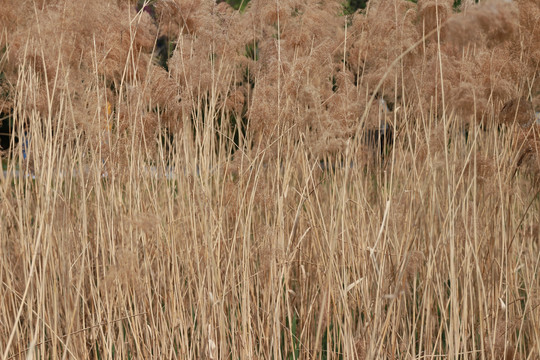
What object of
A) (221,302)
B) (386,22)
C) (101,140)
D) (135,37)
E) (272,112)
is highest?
(386,22)

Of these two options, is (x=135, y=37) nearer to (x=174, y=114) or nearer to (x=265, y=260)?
(x=174, y=114)

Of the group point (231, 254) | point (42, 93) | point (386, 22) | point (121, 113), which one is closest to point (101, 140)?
point (121, 113)

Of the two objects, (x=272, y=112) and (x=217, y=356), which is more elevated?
(x=272, y=112)

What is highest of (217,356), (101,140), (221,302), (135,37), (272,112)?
(135,37)

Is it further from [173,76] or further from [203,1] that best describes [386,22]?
[173,76]

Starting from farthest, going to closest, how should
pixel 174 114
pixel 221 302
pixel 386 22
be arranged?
pixel 386 22 < pixel 174 114 < pixel 221 302

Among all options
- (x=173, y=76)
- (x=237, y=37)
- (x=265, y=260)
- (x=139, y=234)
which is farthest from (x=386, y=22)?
(x=139, y=234)

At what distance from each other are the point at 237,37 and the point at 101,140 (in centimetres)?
72

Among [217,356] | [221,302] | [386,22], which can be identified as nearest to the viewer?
[221,302]

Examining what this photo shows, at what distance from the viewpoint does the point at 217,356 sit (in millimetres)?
1890

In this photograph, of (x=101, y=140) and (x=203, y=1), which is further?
(x=203, y=1)

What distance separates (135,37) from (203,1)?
281 millimetres

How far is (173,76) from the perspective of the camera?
6.70ft

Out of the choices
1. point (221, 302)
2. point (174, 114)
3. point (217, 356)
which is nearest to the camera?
point (221, 302)
